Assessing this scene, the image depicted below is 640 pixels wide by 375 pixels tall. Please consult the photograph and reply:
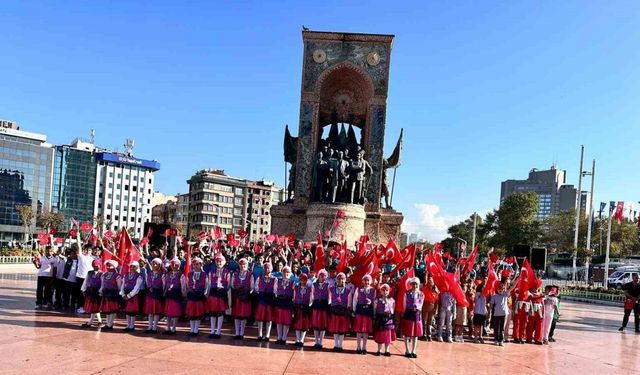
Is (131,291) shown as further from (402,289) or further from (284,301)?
(402,289)

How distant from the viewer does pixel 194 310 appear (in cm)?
1363

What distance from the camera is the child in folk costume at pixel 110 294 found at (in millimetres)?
13828

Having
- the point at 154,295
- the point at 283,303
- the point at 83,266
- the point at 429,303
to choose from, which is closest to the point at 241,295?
the point at 283,303

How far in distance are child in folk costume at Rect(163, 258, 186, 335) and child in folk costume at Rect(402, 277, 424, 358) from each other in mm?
5315

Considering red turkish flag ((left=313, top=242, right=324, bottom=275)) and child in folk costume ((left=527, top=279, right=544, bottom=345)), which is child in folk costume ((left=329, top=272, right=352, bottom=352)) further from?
child in folk costume ((left=527, top=279, right=544, bottom=345))

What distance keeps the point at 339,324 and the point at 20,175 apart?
11343 cm

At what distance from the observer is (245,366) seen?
10625 mm

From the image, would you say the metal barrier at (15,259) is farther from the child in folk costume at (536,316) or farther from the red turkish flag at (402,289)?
the child in folk costume at (536,316)

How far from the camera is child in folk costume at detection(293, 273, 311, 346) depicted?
13.1 m

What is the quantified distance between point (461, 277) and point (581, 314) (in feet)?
45.3

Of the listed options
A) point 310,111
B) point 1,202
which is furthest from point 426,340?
point 1,202

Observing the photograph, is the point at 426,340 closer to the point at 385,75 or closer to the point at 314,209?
the point at 314,209

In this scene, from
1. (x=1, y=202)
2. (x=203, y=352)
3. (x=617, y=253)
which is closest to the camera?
(x=203, y=352)

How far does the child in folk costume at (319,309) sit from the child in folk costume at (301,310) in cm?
18
